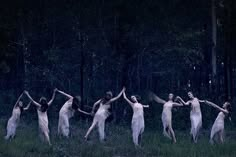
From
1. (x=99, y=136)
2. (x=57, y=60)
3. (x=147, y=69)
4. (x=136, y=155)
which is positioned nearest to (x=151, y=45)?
(x=147, y=69)

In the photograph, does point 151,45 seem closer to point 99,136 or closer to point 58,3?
point 58,3

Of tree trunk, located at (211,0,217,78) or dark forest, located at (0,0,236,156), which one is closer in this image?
dark forest, located at (0,0,236,156)

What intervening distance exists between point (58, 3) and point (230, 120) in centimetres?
1243

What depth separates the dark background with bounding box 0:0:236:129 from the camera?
114 ft

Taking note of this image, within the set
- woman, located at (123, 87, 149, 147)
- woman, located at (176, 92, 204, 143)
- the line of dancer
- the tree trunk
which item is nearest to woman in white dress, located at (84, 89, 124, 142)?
the line of dancer

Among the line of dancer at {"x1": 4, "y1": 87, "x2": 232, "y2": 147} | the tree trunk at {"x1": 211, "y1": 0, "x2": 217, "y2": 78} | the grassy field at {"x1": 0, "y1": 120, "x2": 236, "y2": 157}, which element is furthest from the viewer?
the tree trunk at {"x1": 211, "y1": 0, "x2": 217, "y2": 78}

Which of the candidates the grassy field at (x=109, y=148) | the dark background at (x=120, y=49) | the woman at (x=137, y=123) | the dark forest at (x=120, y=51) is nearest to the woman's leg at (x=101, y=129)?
the grassy field at (x=109, y=148)

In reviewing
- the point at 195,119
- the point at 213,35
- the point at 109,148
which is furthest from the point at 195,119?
the point at 213,35

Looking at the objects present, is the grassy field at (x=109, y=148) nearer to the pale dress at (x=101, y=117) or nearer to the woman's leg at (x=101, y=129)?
the woman's leg at (x=101, y=129)

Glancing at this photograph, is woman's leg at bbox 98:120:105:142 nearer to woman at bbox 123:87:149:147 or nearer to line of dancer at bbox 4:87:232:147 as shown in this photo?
line of dancer at bbox 4:87:232:147

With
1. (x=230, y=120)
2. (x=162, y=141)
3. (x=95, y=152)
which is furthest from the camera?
(x=230, y=120)

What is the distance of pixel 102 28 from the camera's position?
36.1m

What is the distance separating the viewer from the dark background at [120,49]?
114 feet

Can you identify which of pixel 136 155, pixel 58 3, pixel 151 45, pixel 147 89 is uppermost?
pixel 58 3
